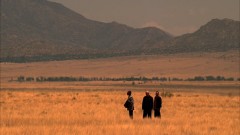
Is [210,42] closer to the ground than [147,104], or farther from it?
farther from it

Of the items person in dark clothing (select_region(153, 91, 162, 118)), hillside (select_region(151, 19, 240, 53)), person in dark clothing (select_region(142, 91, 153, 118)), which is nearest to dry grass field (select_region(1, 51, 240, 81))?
hillside (select_region(151, 19, 240, 53))

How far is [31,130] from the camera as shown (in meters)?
17.9

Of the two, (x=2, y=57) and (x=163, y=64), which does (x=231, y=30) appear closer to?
(x=163, y=64)

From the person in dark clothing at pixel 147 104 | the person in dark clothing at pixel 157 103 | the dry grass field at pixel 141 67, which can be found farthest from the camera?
the dry grass field at pixel 141 67

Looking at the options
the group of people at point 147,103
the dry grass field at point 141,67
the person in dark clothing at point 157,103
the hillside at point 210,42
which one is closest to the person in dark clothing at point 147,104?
the group of people at point 147,103

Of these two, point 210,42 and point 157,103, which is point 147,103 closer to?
point 157,103

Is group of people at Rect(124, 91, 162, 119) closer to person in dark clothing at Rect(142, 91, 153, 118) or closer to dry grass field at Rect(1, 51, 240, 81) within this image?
person in dark clothing at Rect(142, 91, 153, 118)

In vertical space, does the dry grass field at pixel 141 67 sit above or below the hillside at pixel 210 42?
below

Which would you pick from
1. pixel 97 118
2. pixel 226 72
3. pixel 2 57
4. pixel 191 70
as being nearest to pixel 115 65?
pixel 191 70

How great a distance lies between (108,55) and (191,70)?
153 feet

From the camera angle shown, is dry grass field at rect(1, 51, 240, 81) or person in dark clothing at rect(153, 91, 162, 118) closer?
person in dark clothing at rect(153, 91, 162, 118)

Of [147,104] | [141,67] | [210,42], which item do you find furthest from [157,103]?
[210,42]

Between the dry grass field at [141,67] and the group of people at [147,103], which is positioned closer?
the group of people at [147,103]

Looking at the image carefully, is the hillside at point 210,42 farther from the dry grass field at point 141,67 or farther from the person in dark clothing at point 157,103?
the person in dark clothing at point 157,103
